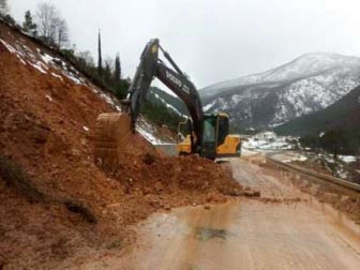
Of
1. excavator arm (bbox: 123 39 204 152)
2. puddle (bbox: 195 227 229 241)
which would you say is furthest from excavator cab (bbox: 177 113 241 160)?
puddle (bbox: 195 227 229 241)

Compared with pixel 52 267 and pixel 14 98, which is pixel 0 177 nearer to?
pixel 52 267

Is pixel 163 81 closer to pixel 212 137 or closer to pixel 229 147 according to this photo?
pixel 212 137

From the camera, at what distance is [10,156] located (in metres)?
11.5

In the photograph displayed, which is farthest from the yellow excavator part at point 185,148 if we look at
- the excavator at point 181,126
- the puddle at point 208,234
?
the puddle at point 208,234

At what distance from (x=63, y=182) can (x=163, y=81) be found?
10025mm

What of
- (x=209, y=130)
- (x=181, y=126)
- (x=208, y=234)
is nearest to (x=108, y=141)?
(x=208, y=234)

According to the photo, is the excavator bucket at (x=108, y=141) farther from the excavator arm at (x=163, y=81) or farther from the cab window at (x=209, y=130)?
the cab window at (x=209, y=130)

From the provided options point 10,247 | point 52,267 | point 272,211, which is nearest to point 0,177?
point 10,247

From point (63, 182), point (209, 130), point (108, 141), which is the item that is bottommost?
point (63, 182)

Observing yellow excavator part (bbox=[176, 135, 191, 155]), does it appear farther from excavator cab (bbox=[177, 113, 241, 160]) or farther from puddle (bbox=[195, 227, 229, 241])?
puddle (bbox=[195, 227, 229, 241])

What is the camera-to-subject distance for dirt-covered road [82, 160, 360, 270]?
8.45 meters

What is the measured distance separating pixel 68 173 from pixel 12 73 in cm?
702

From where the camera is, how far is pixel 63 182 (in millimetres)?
12055

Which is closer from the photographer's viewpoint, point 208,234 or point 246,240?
point 246,240
